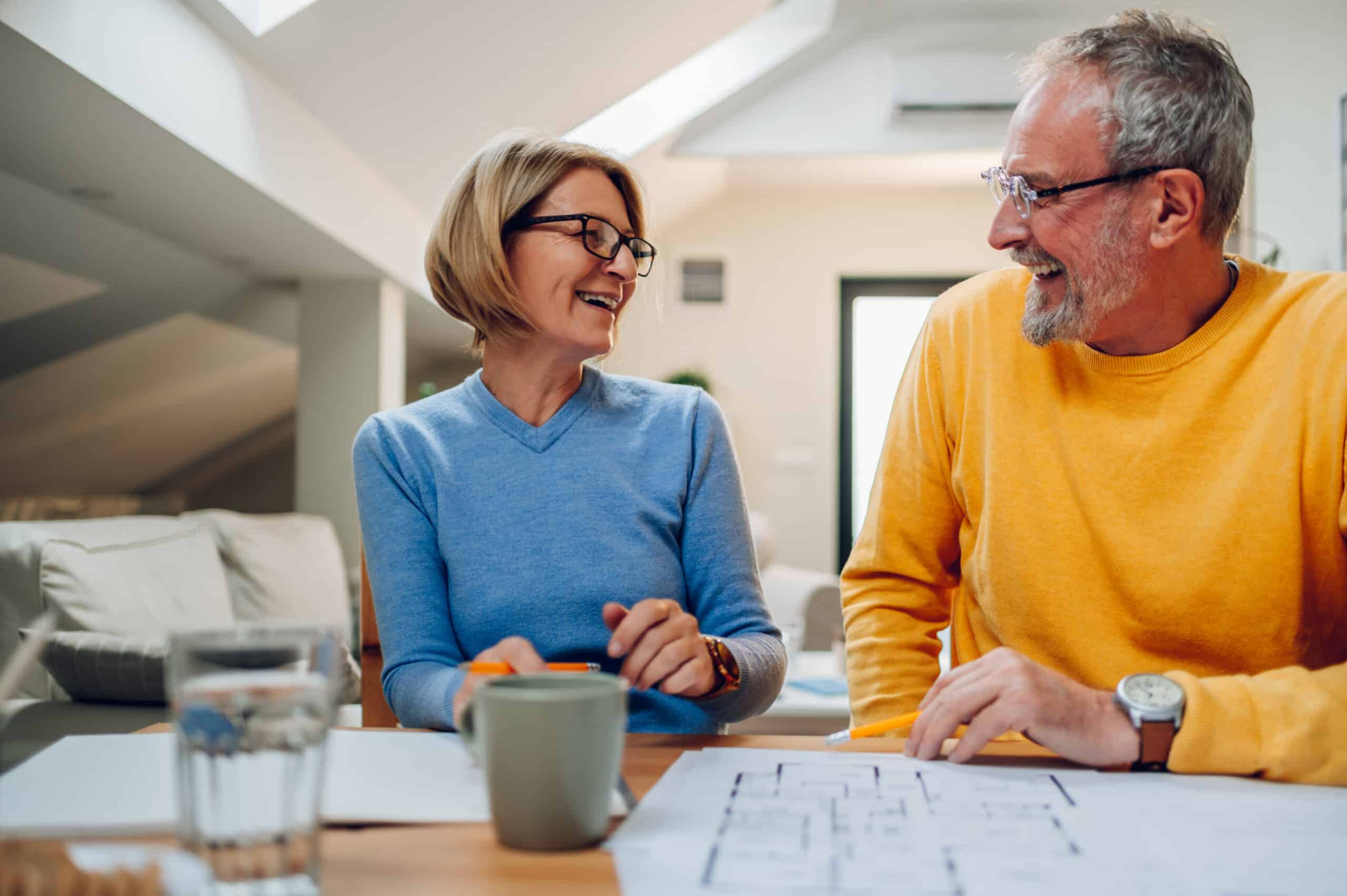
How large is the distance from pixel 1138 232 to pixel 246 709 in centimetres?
106

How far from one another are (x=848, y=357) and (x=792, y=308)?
0.49m

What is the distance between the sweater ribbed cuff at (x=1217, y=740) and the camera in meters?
0.77

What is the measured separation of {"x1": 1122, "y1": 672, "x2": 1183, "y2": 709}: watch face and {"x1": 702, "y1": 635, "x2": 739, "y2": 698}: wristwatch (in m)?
0.32

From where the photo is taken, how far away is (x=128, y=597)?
2.51 m

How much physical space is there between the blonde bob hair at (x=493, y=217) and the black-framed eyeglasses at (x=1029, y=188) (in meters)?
0.46

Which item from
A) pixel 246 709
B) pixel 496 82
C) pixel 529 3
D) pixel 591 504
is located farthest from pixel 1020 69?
pixel 496 82

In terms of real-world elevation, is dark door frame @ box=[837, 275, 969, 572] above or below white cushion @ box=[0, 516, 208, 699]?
above

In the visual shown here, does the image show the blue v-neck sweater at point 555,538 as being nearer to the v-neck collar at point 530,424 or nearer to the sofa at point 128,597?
the v-neck collar at point 530,424

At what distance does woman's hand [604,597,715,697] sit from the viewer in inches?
33.3

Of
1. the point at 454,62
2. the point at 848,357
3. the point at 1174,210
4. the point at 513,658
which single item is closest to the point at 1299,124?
the point at 454,62

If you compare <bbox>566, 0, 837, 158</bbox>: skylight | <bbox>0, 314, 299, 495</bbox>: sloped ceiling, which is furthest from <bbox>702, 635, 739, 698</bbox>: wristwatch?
<bbox>566, 0, 837, 158</bbox>: skylight

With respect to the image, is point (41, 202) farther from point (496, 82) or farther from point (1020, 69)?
point (1020, 69)

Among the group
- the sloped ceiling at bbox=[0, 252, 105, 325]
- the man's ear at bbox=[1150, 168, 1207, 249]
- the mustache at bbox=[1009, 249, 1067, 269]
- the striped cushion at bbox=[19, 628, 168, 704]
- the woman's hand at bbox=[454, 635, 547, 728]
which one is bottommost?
the striped cushion at bbox=[19, 628, 168, 704]

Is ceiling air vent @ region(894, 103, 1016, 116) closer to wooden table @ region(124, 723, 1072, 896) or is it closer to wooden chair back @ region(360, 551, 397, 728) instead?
wooden chair back @ region(360, 551, 397, 728)
